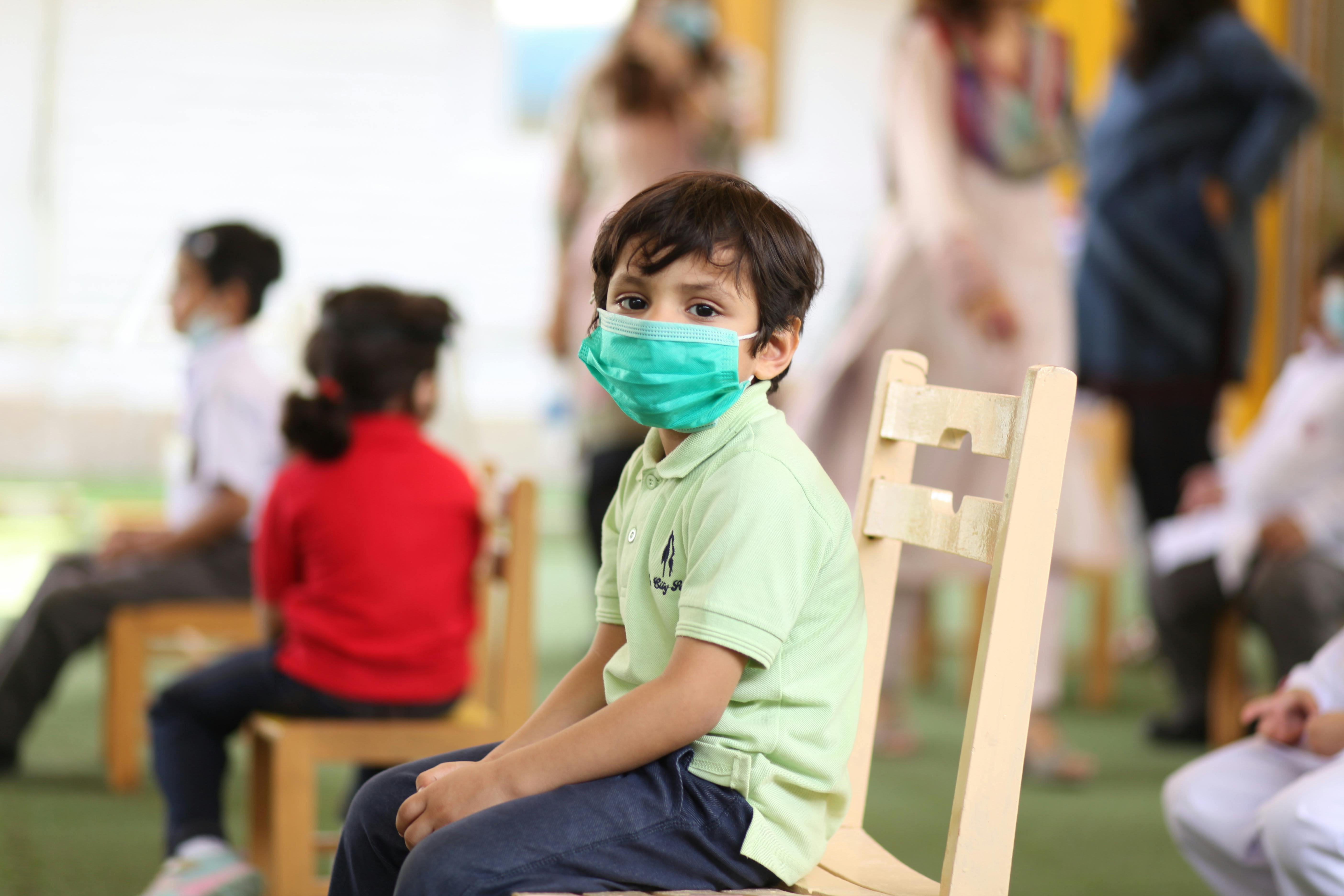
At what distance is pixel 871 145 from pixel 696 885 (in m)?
6.20

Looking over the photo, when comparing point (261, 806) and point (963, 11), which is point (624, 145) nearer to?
point (963, 11)

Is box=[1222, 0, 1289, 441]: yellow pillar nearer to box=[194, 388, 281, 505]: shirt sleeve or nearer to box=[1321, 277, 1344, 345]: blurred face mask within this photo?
box=[1321, 277, 1344, 345]: blurred face mask

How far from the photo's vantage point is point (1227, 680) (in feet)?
9.42

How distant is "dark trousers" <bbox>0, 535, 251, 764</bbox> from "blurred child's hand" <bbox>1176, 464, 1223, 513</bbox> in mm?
1949

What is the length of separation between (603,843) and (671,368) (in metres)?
0.35

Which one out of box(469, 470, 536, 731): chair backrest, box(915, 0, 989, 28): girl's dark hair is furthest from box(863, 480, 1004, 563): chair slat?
box(915, 0, 989, 28): girl's dark hair

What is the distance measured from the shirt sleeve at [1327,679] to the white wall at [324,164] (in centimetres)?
463

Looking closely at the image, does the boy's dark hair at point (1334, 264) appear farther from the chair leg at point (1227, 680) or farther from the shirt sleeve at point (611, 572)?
the shirt sleeve at point (611, 572)

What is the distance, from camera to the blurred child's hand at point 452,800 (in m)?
0.97

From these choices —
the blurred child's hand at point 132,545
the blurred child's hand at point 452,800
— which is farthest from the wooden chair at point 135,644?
the blurred child's hand at point 452,800

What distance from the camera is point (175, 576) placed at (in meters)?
2.45

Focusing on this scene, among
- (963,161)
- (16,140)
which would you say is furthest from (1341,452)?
(16,140)

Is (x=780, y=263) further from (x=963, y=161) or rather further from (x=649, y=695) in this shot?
(x=963, y=161)

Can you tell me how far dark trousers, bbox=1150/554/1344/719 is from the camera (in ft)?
8.28
